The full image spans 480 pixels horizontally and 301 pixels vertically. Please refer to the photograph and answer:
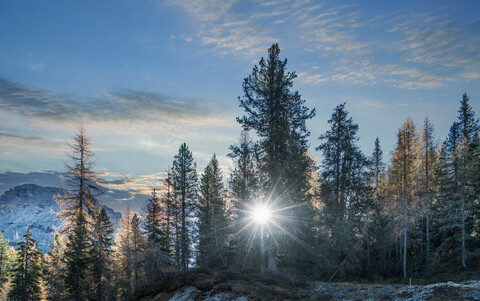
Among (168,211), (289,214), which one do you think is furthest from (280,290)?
(168,211)

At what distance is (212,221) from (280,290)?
16.3m

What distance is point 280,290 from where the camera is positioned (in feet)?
49.0

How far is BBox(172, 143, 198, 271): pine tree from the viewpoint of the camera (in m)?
33.0

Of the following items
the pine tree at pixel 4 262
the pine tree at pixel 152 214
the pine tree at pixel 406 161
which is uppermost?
the pine tree at pixel 406 161

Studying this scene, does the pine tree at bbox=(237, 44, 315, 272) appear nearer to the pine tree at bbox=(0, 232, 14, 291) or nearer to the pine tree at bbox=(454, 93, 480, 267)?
the pine tree at bbox=(454, 93, 480, 267)

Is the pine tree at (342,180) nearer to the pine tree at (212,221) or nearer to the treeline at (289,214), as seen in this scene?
the treeline at (289,214)

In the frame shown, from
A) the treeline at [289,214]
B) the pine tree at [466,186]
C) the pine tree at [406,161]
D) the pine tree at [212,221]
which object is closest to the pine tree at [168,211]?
the treeline at [289,214]

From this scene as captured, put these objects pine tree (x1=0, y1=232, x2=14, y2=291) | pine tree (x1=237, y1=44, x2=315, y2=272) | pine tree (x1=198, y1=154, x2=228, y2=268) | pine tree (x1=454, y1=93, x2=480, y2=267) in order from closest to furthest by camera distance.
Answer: pine tree (x1=237, y1=44, x2=315, y2=272) < pine tree (x1=454, y1=93, x2=480, y2=267) < pine tree (x1=198, y1=154, x2=228, y2=268) < pine tree (x1=0, y1=232, x2=14, y2=291)

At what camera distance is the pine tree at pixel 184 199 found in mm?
33000

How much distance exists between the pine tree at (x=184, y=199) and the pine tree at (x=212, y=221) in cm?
130

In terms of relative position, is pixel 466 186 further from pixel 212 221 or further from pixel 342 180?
pixel 212 221

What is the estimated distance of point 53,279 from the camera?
34312mm

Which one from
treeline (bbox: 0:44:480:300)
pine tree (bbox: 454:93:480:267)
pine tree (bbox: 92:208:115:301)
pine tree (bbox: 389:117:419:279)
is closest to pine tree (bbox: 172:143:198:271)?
treeline (bbox: 0:44:480:300)

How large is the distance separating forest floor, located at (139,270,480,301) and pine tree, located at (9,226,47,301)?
36.7 meters
